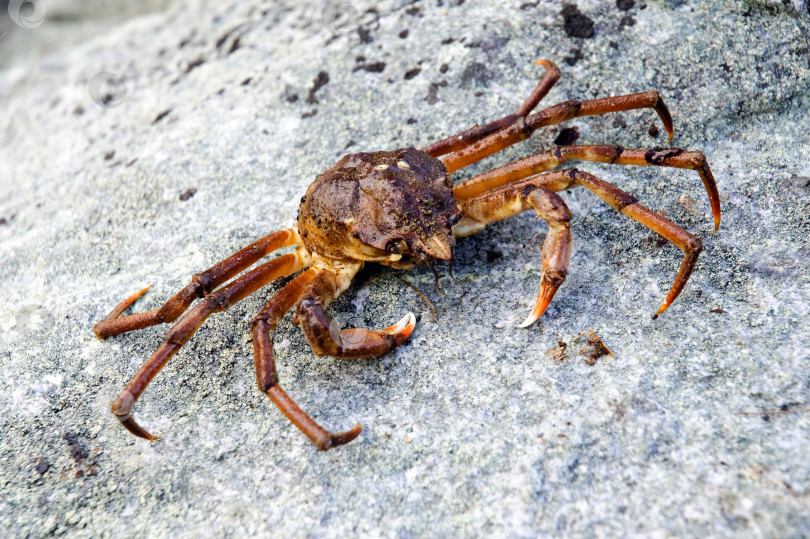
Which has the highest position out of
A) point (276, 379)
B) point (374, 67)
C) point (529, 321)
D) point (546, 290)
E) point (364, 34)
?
point (364, 34)

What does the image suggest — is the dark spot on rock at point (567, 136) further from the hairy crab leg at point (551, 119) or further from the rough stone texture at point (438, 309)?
the hairy crab leg at point (551, 119)

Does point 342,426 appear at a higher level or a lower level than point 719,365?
higher

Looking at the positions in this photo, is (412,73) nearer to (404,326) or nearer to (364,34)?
(364,34)

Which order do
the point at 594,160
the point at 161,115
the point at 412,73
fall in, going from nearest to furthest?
the point at 594,160 → the point at 412,73 → the point at 161,115

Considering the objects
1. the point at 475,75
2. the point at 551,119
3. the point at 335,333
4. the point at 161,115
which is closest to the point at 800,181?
the point at 551,119

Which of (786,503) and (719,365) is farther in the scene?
(719,365)

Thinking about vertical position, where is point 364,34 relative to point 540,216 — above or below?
above

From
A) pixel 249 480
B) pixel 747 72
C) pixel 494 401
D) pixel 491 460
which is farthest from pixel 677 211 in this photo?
pixel 249 480

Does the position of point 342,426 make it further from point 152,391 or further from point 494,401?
point 152,391
